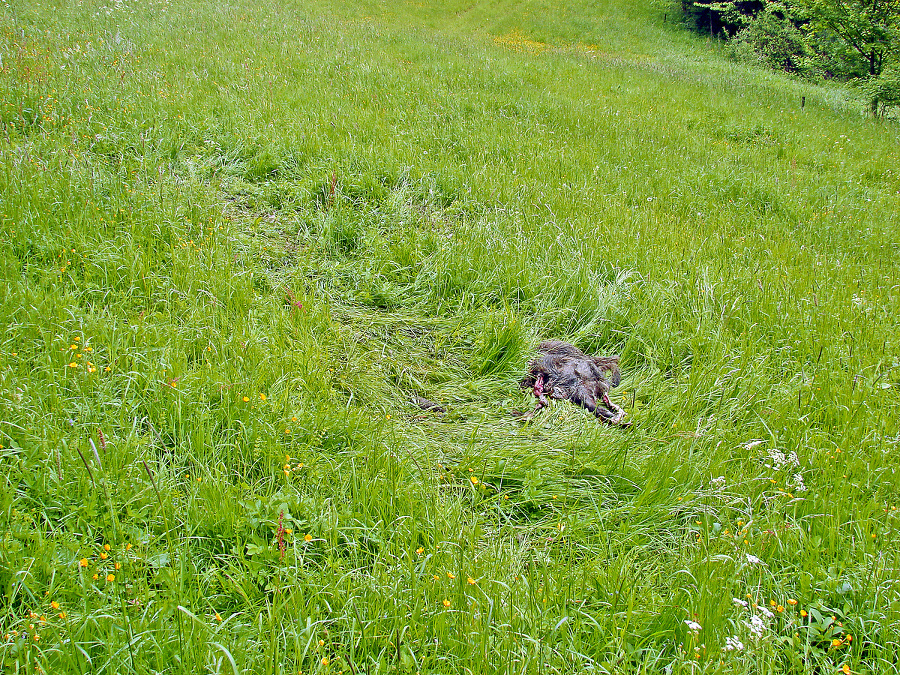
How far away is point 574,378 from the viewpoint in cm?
369

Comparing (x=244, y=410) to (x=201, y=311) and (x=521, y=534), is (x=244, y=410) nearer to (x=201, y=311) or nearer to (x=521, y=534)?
(x=201, y=311)

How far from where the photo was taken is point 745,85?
43.4ft

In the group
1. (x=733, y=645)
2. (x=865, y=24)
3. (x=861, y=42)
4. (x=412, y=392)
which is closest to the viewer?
(x=733, y=645)

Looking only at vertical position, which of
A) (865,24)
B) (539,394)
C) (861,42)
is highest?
(865,24)

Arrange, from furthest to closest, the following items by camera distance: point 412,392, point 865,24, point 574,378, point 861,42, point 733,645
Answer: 1. point 861,42
2. point 865,24
3. point 574,378
4. point 412,392
5. point 733,645

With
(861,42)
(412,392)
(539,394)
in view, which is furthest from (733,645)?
(861,42)

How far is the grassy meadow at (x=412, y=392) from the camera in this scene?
203 centimetres

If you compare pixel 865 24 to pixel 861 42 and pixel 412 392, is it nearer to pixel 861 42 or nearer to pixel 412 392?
pixel 861 42

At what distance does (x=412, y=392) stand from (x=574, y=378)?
1083 mm

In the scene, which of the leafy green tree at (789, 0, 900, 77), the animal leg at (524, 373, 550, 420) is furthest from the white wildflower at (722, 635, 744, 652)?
the leafy green tree at (789, 0, 900, 77)

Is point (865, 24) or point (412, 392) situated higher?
point (865, 24)

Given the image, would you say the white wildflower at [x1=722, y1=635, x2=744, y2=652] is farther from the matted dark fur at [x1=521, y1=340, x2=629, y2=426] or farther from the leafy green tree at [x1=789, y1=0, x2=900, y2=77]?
the leafy green tree at [x1=789, y1=0, x2=900, y2=77]

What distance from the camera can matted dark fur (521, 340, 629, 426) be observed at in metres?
3.52

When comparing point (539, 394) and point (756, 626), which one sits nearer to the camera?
point (756, 626)
